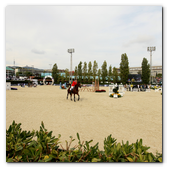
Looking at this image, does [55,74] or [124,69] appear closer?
[124,69]

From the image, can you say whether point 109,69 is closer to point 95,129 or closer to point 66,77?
point 66,77

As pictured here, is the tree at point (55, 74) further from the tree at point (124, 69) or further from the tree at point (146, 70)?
the tree at point (146, 70)

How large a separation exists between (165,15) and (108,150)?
1.96 m

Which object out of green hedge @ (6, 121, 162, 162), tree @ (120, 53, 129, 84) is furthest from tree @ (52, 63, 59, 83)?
green hedge @ (6, 121, 162, 162)

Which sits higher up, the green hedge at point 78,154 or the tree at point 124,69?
the tree at point 124,69

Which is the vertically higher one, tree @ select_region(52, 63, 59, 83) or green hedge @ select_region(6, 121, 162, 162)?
tree @ select_region(52, 63, 59, 83)

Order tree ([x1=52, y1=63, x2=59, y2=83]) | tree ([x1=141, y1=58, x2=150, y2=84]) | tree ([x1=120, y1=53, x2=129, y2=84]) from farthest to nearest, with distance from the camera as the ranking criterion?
tree ([x1=52, y1=63, x2=59, y2=83]) → tree ([x1=120, y1=53, x2=129, y2=84]) → tree ([x1=141, y1=58, x2=150, y2=84])

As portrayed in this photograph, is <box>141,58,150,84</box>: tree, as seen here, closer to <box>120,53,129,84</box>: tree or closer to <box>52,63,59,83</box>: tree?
<box>120,53,129,84</box>: tree

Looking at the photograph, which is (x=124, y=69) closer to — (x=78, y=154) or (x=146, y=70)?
(x=146, y=70)

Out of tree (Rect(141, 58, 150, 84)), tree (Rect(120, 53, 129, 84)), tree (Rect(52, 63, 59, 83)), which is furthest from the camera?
tree (Rect(52, 63, 59, 83))

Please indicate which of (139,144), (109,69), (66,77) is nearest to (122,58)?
(109,69)

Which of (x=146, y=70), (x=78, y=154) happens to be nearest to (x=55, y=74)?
(x=146, y=70)

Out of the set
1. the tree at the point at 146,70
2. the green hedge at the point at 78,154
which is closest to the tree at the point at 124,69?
the tree at the point at 146,70

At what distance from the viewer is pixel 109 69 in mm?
52062
